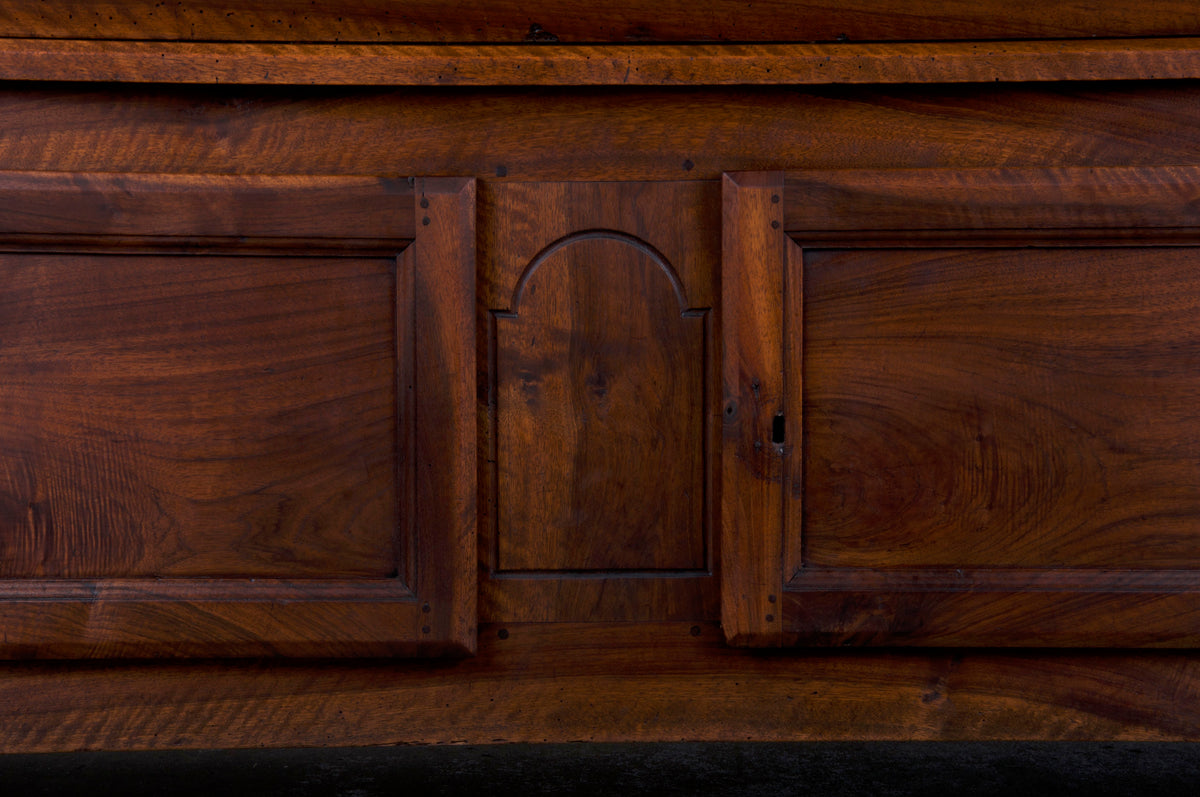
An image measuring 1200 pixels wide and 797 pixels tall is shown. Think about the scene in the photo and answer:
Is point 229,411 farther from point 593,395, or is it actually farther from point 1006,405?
point 1006,405

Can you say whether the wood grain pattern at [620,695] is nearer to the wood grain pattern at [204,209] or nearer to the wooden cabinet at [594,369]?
the wooden cabinet at [594,369]

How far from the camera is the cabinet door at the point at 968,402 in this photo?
0.74m

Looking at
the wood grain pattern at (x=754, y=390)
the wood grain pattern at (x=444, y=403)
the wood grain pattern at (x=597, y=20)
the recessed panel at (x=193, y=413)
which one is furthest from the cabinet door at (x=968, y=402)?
the recessed panel at (x=193, y=413)

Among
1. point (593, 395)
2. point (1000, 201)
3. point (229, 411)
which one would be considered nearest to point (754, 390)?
point (593, 395)

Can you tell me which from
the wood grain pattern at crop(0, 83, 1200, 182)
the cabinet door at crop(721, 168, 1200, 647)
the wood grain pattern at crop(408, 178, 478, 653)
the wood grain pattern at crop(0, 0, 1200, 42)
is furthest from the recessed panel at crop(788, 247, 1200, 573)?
the wood grain pattern at crop(408, 178, 478, 653)

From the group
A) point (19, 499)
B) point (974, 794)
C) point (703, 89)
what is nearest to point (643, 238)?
point (703, 89)

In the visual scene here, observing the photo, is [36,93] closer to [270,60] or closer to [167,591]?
[270,60]

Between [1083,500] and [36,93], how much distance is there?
1.06 meters

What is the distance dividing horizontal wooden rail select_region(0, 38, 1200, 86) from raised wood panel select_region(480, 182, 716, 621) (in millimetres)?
107

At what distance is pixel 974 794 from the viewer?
941 millimetres

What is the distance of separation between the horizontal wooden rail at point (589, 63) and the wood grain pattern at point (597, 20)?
11mm

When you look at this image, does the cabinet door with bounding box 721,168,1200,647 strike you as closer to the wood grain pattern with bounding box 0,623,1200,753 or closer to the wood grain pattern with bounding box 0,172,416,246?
the wood grain pattern with bounding box 0,623,1200,753

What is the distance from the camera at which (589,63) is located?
2.42ft

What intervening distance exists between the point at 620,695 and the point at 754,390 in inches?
12.6
